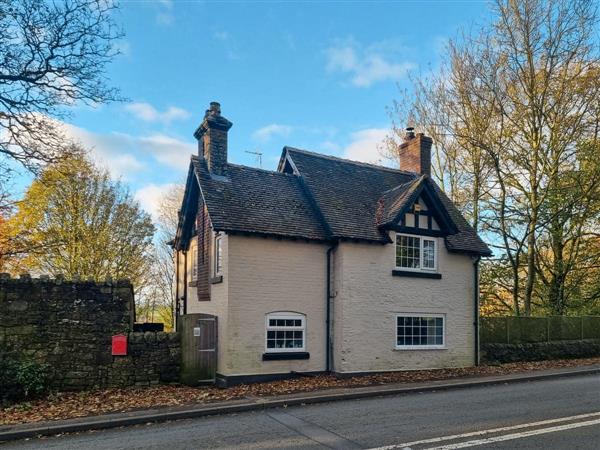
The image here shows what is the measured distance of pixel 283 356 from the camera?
605 inches

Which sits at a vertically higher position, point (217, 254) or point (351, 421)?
point (217, 254)

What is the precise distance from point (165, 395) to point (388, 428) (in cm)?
653

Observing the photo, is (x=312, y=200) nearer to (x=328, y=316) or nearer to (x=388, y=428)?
(x=328, y=316)

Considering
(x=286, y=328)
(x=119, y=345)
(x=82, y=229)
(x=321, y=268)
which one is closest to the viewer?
(x=119, y=345)

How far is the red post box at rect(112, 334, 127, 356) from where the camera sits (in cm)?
1361

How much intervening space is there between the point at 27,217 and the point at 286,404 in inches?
846

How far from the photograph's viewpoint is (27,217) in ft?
87.2

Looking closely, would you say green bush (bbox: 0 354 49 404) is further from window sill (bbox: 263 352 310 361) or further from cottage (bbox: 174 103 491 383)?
window sill (bbox: 263 352 310 361)

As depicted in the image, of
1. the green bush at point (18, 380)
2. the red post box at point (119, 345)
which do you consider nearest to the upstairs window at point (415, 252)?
the red post box at point (119, 345)

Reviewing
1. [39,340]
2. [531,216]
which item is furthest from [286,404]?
[531,216]

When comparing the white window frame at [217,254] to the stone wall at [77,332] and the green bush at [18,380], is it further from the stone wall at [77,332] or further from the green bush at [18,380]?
the green bush at [18,380]

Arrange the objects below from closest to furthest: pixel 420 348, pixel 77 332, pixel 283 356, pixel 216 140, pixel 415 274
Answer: pixel 77 332 < pixel 283 356 < pixel 216 140 < pixel 420 348 < pixel 415 274

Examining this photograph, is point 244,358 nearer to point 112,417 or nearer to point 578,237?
point 112,417

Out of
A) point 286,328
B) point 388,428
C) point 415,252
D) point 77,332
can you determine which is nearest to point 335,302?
point 286,328
